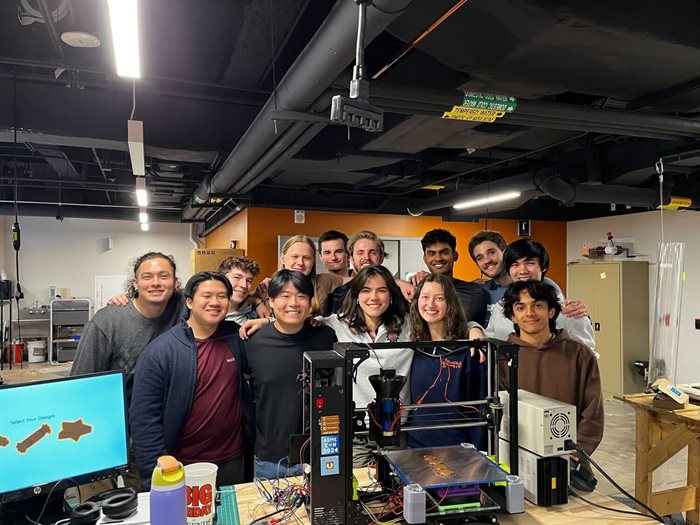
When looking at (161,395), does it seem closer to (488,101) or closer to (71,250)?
(488,101)

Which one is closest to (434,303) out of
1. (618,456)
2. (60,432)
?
(60,432)

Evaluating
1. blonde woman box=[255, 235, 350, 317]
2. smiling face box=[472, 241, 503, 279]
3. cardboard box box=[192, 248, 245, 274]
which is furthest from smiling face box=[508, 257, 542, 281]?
cardboard box box=[192, 248, 245, 274]

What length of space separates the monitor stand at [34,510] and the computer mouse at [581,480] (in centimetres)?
162

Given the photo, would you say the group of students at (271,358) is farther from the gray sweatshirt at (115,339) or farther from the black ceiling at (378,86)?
the black ceiling at (378,86)

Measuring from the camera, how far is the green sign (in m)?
2.45

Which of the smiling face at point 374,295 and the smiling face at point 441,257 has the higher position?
the smiling face at point 441,257

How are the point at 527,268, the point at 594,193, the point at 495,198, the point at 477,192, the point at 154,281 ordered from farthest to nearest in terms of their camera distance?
the point at 477,192 < the point at 495,198 < the point at 594,193 < the point at 527,268 < the point at 154,281

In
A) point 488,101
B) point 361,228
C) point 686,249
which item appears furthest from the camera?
point 361,228

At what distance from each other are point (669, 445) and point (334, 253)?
8.52 ft

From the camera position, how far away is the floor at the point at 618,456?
3.27m

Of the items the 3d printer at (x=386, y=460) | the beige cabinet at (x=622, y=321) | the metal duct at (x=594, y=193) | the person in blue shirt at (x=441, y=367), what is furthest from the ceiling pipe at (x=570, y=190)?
the 3d printer at (x=386, y=460)

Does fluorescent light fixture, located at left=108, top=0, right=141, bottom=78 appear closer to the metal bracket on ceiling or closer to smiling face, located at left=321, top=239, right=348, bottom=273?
the metal bracket on ceiling

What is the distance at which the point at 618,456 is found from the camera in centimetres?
442

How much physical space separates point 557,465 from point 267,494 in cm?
94
